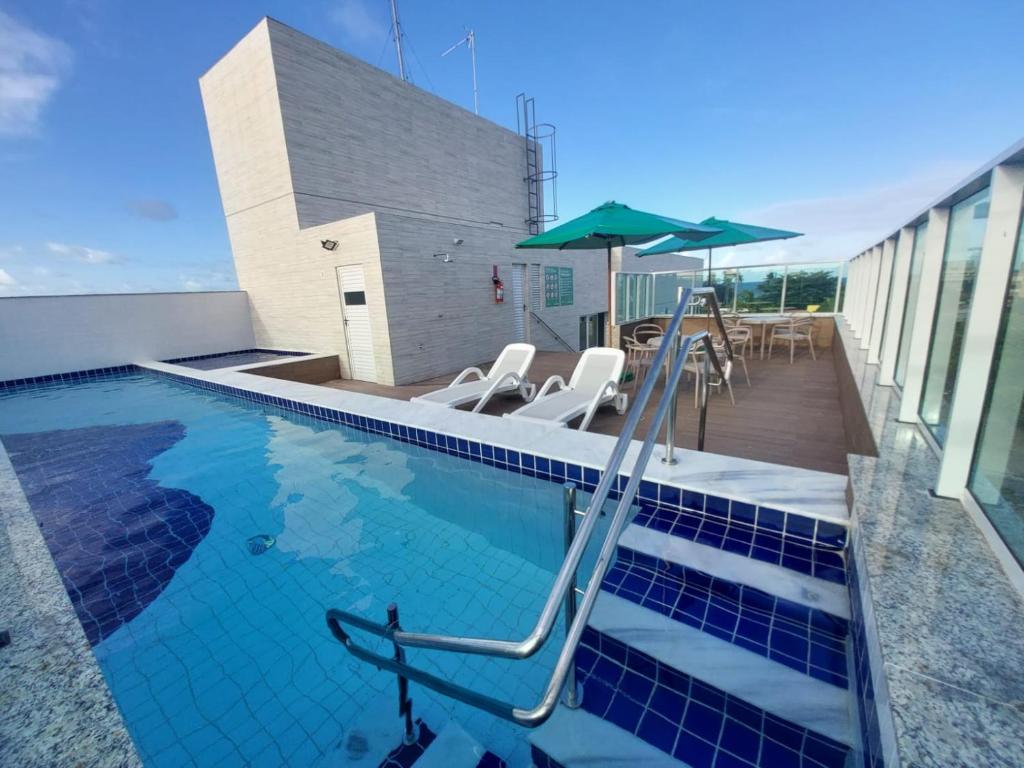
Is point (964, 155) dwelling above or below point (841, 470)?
above

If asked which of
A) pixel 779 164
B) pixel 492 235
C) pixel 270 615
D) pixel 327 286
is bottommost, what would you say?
pixel 270 615

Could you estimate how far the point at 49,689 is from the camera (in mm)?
1307

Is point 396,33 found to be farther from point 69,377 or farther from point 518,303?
point 69,377

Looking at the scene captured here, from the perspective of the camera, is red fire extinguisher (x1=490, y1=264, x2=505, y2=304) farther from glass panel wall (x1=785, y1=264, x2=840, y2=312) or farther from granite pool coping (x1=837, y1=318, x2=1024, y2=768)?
granite pool coping (x1=837, y1=318, x2=1024, y2=768)

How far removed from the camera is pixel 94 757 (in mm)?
1089

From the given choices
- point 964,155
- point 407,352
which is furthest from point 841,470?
point 964,155

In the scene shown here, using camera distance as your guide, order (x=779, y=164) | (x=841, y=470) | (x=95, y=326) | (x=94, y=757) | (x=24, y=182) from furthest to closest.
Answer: (x=779, y=164), (x=24, y=182), (x=95, y=326), (x=841, y=470), (x=94, y=757)

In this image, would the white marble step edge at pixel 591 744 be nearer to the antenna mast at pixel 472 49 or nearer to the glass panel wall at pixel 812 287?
the glass panel wall at pixel 812 287

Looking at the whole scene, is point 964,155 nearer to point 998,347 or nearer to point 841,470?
point 841,470

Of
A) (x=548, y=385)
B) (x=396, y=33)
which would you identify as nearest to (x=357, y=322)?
(x=548, y=385)

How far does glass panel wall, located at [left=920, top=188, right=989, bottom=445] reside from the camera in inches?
72.3

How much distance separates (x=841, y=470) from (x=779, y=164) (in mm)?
12579

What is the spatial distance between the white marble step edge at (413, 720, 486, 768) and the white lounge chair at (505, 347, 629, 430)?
2446 millimetres

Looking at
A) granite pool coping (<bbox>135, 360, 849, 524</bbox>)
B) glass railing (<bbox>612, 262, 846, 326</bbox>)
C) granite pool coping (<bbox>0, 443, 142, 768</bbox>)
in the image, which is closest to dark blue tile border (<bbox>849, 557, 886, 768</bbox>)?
granite pool coping (<bbox>135, 360, 849, 524</bbox>)
